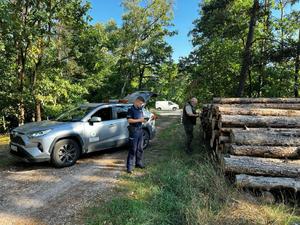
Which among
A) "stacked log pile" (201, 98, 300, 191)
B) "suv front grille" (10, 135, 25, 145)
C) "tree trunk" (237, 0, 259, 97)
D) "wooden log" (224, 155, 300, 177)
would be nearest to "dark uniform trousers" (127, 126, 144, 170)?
"stacked log pile" (201, 98, 300, 191)

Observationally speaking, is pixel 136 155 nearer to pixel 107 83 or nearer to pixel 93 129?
pixel 93 129

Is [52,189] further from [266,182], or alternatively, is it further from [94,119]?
[266,182]

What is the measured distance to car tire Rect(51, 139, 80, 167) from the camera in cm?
762

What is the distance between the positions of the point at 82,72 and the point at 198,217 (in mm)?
18173

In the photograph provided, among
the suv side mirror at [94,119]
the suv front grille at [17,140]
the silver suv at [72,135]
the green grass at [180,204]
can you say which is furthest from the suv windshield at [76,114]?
the green grass at [180,204]

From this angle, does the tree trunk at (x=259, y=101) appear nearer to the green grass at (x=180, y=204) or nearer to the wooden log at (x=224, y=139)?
the wooden log at (x=224, y=139)

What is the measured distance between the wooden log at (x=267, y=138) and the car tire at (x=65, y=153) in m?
4.23

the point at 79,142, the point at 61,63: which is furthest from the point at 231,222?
the point at 61,63

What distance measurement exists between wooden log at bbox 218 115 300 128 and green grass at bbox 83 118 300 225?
1598 mm

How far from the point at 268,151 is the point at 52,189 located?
15.6 feet

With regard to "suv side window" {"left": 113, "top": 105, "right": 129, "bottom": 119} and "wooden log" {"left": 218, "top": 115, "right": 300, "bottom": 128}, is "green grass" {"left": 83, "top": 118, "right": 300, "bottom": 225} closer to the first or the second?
"wooden log" {"left": 218, "top": 115, "right": 300, "bottom": 128}

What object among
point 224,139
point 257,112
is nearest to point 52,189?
point 224,139

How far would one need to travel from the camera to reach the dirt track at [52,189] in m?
4.88

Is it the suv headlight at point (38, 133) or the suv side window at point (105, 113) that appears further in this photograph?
the suv side window at point (105, 113)
